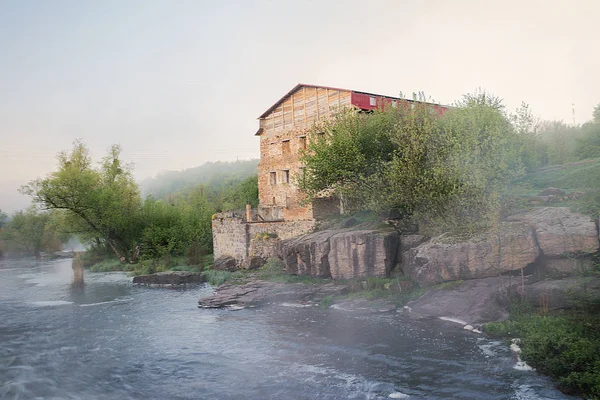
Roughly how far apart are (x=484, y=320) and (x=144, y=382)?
12.0 metres

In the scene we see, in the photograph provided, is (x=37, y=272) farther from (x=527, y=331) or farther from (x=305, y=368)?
(x=527, y=331)

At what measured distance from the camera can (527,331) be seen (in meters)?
14.7

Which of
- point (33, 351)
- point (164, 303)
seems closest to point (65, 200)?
point (164, 303)

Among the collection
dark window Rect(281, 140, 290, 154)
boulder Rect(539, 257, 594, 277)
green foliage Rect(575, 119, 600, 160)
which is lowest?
boulder Rect(539, 257, 594, 277)

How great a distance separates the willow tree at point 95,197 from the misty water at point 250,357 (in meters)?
22.5

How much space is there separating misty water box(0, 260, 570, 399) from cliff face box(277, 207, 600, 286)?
3057mm

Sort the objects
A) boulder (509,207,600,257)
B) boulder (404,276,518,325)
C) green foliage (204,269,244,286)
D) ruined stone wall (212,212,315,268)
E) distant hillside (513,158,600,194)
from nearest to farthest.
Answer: boulder (509,207,600,257) → boulder (404,276,518,325) → distant hillside (513,158,600,194) → green foliage (204,269,244,286) → ruined stone wall (212,212,315,268)

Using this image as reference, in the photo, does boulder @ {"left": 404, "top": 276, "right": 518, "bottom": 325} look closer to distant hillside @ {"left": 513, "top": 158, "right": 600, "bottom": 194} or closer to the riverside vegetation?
the riverside vegetation

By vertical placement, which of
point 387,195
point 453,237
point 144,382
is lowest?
point 144,382

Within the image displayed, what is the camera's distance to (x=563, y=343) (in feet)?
42.1

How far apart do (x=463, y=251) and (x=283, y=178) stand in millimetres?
25209

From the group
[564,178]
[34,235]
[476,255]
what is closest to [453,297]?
[476,255]

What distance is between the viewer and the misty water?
12289 millimetres

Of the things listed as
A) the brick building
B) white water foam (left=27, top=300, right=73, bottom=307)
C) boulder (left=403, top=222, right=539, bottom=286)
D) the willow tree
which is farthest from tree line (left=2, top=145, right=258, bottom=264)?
boulder (left=403, top=222, right=539, bottom=286)
